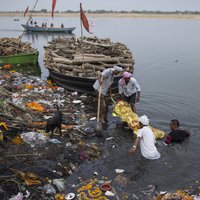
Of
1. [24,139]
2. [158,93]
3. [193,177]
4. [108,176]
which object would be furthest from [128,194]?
[158,93]

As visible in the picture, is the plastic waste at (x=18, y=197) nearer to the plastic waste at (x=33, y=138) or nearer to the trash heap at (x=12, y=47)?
the plastic waste at (x=33, y=138)

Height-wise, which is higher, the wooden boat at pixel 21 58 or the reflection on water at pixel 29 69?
the wooden boat at pixel 21 58

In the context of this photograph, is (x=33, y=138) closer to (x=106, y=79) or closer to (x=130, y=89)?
(x=106, y=79)

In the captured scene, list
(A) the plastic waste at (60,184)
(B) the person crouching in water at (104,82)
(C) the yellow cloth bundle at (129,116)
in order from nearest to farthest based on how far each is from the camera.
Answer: (A) the plastic waste at (60,184)
(C) the yellow cloth bundle at (129,116)
(B) the person crouching in water at (104,82)

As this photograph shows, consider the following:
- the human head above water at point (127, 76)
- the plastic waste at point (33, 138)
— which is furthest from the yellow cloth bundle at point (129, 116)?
the plastic waste at point (33, 138)

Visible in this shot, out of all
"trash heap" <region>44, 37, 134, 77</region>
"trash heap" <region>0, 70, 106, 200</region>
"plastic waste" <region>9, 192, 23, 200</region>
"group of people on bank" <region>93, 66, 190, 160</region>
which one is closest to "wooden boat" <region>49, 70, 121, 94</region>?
"trash heap" <region>44, 37, 134, 77</region>

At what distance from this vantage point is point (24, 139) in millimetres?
7945

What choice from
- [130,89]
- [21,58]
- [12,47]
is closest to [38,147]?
[130,89]

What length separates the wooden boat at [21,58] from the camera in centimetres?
2038

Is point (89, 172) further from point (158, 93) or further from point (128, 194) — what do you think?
Result: point (158, 93)

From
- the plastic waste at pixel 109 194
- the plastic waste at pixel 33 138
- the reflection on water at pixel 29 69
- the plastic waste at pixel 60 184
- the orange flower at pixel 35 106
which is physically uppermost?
the plastic waste at pixel 33 138

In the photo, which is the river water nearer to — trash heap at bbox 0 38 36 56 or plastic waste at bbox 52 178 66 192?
plastic waste at bbox 52 178 66 192

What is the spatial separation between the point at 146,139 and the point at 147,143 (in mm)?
112

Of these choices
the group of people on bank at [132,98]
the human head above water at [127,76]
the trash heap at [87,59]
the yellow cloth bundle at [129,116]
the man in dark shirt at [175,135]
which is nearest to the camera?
the group of people on bank at [132,98]
